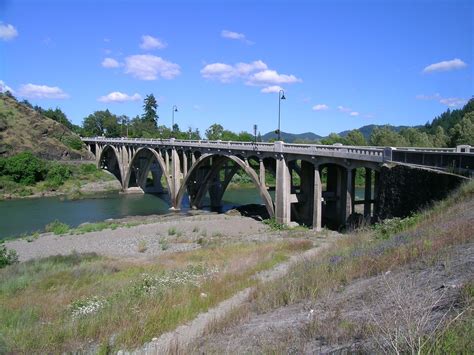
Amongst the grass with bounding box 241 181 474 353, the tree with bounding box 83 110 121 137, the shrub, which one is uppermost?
the tree with bounding box 83 110 121 137

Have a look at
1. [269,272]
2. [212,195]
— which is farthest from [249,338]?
[212,195]

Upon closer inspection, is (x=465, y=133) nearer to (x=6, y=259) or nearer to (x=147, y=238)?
(x=147, y=238)

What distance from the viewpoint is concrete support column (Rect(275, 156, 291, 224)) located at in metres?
33.1

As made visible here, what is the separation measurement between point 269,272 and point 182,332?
6.17 m

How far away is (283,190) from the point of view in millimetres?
33062

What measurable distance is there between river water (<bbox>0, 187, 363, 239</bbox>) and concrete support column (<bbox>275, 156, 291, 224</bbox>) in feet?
54.5

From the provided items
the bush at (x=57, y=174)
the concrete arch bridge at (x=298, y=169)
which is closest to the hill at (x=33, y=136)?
the bush at (x=57, y=174)

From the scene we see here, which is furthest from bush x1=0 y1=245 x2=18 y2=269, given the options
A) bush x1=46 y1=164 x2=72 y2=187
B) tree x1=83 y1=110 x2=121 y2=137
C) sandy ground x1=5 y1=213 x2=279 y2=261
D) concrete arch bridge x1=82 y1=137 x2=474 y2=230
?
tree x1=83 y1=110 x2=121 y2=137

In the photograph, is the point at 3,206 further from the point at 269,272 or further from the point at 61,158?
the point at 269,272

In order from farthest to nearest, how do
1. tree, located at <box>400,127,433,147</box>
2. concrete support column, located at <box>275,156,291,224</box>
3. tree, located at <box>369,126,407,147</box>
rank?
tree, located at <box>400,127,433,147</box>
tree, located at <box>369,126,407,147</box>
concrete support column, located at <box>275,156,291,224</box>

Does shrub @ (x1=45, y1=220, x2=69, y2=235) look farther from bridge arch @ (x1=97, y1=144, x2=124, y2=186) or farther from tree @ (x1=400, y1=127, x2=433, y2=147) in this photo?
tree @ (x1=400, y1=127, x2=433, y2=147)

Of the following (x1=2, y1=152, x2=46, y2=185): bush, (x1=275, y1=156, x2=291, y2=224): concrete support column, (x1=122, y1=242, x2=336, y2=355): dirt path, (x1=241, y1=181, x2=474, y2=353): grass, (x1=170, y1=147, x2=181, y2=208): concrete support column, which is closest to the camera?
(x1=122, y1=242, x2=336, y2=355): dirt path

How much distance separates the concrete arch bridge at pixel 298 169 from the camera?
22.3m

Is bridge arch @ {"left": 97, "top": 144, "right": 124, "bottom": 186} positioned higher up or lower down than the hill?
lower down
